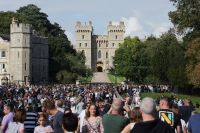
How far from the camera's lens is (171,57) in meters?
72.1

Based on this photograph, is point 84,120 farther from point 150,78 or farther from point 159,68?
point 150,78

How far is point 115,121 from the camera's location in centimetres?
1007

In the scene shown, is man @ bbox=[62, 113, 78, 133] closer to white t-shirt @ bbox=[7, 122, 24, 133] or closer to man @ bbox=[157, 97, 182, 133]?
man @ bbox=[157, 97, 182, 133]

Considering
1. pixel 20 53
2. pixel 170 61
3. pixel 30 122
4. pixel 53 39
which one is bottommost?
pixel 30 122

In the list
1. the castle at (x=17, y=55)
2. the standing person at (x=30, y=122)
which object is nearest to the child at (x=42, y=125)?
the standing person at (x=30, y=122)

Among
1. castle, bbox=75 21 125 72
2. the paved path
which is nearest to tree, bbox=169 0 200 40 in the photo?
the paved path

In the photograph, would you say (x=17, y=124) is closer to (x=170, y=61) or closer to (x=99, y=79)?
(x=170, y=61)

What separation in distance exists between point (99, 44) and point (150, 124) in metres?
182

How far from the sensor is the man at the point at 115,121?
396 inches

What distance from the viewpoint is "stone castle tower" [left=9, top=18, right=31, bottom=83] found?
9762cm

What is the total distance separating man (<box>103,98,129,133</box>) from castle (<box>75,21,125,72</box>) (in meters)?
173

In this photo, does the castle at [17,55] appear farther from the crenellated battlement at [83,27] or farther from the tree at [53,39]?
the crenellated battlement at [83,27]

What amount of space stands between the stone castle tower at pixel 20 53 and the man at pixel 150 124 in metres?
Answer: 90.0

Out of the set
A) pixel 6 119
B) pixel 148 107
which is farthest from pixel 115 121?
pixel 6 119
